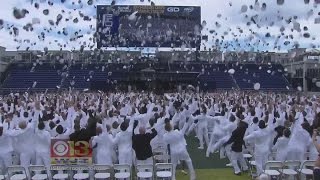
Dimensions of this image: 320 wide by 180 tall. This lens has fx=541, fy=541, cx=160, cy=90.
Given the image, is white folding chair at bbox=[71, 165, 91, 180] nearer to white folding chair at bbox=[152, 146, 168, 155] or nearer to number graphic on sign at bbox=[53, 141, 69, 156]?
number graphic on sign at bbox=[53, 141, 69, 156]

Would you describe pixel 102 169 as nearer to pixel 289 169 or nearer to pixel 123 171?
pixel 123 171

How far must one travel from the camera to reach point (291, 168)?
42.0 feet

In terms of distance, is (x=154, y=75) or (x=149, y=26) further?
(x=149, y=26)

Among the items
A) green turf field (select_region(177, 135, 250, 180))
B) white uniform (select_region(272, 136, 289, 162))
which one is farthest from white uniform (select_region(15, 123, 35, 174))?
white uniform (select_region(272, 136, 289, 162))

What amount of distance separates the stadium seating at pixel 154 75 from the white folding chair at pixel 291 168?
45144mm

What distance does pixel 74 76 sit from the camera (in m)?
63.0

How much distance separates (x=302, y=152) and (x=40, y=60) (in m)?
56.2

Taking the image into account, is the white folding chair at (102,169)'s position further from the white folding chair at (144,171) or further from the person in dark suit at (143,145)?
the person in dark suit at (143,145)

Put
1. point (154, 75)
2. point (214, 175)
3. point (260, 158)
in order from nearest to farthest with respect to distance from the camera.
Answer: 1. point (260, 158)
2. point (214, 175)
3. point (154, 75)

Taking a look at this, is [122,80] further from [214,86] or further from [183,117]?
[183,117]

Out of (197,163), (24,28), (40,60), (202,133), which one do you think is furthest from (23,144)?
(40,60)

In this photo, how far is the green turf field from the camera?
1535cm

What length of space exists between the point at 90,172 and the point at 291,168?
4.76 m

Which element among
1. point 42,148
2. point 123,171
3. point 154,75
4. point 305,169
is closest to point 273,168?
point 305,169
